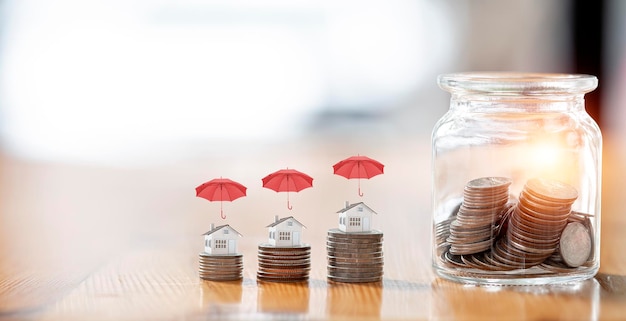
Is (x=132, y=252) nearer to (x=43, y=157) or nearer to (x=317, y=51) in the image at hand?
(x=43, y=157)

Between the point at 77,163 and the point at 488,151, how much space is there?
11.5 ft

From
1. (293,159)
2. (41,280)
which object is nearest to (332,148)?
(293,159)

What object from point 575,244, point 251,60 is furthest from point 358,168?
point 251,60

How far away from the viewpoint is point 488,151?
1.58 m

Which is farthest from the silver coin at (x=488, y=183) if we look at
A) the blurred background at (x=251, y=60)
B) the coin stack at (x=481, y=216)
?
the blurred background at (x=251, y=60)

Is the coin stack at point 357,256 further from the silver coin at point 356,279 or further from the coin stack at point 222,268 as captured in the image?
the coin stack at point 222,268

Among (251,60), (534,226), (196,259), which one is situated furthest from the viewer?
(251,60)

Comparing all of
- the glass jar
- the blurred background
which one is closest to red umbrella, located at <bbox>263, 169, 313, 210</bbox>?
the glass jar

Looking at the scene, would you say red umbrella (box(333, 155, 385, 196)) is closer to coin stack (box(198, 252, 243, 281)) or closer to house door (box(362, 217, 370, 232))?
house door (box(362, 217, 370, 232))

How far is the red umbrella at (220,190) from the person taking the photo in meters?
1.55

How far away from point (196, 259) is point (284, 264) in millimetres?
276

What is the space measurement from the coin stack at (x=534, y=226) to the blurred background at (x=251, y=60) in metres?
5.17

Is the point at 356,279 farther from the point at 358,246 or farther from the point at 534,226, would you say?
the point at 534,226

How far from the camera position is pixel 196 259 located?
178cm
